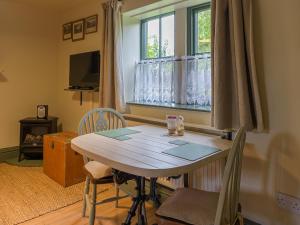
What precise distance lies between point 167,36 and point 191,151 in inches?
65.2

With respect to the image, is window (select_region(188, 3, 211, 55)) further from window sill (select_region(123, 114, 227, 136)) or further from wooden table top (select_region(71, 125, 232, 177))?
wooden table top (select_region(71, 125, 232, 177))

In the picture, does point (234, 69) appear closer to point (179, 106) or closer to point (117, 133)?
point (179, 106)

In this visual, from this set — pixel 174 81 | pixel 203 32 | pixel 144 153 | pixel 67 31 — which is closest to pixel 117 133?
pixel 144 153

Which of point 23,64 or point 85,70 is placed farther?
point 23,64

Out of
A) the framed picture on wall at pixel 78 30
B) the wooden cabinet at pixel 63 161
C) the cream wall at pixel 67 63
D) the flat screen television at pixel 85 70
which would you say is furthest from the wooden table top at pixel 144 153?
the framed picture on wall at pixel 78 30

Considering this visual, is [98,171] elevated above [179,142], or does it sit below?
below

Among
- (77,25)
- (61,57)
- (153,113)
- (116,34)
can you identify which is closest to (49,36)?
(61,57)

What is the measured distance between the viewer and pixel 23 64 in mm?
3730

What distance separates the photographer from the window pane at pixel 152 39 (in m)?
2.83

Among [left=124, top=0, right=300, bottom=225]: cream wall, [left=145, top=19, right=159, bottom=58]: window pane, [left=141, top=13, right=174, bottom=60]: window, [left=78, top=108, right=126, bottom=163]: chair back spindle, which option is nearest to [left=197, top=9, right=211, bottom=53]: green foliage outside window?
[left=141, top=13, right=174, bottom=60]: window

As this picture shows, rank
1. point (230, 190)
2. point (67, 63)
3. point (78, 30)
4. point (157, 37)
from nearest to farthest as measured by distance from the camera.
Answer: point (230, 190)
point (157, 37)
point (78, 30)
point (67, 63)

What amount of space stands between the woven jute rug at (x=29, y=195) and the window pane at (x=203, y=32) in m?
1.92

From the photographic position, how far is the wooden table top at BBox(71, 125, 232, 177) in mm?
1172

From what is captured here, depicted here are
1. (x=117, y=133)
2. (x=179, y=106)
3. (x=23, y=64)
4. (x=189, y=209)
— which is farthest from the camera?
(x=23, y=64)
